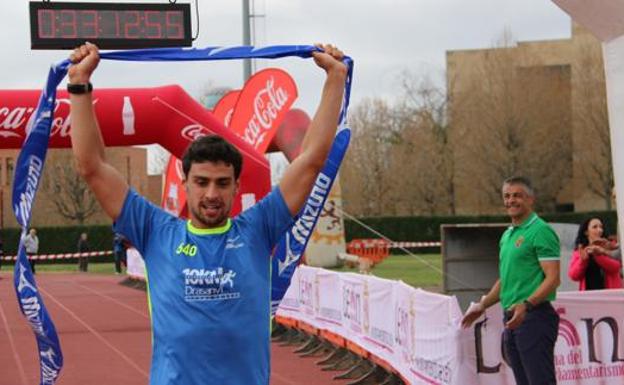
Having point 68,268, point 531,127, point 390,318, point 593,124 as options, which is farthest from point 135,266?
point 593,124

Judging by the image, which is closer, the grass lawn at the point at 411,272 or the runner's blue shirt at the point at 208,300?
the runner's blue shirt at the point at 208,300

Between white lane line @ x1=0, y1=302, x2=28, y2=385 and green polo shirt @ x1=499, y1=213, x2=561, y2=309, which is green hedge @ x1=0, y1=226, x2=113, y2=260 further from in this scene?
green polo shirt @ x1=499, y1=213, x2=561, y2=309

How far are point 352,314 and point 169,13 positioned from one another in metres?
3.77

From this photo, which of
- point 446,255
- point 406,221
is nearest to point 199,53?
point 446,255

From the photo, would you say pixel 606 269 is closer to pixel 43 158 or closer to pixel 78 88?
pixel 43 158

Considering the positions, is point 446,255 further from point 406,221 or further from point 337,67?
point 406,221

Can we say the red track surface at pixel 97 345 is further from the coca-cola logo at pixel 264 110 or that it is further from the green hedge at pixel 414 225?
the green hedge at pixel 414 225

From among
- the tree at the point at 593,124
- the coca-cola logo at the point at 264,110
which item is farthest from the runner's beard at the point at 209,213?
the tree at the point at 593,124

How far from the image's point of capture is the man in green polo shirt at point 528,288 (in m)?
7.60

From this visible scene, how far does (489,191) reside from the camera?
60.4 m

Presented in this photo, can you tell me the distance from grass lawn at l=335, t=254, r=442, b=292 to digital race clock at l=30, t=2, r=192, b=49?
14197 mm

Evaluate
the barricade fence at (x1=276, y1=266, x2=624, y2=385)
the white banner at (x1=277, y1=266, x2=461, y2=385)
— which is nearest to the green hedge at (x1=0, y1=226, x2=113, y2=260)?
the white banner at (x1=277, y1=266, x2=461, y2=385)

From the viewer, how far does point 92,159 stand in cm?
429

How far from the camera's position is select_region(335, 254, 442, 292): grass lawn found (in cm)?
2870
